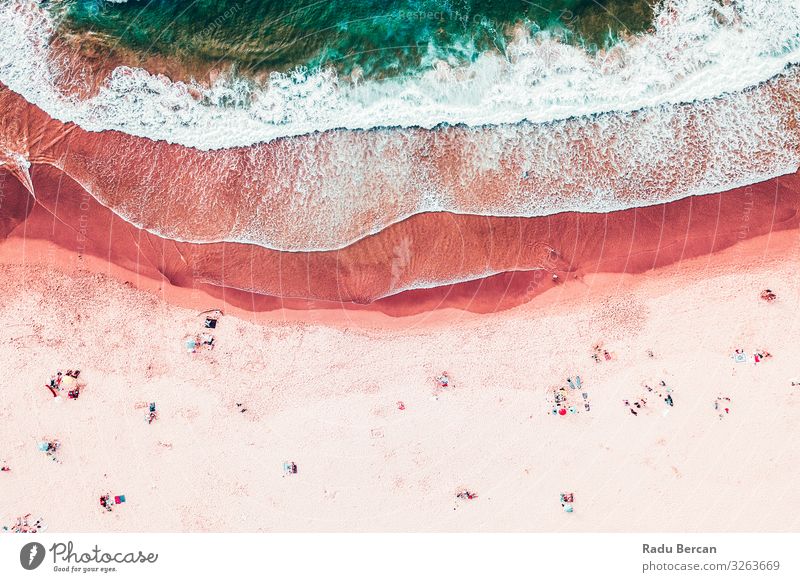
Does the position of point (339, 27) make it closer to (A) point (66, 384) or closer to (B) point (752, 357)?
(A) point (66, 384)

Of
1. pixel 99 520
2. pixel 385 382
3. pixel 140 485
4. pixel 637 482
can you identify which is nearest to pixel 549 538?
pixel 637 482

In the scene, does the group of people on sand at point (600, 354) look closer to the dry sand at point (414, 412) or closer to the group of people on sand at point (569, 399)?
the dry sand at point (414, 412)

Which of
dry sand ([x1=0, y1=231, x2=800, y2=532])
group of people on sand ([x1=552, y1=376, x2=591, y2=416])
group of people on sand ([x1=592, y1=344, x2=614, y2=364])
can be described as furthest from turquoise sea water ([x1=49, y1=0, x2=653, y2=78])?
group of people on sand ([x1=552, y1=376, x2=591, y2=416])

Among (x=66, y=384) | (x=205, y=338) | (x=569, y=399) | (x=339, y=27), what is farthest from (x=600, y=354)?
(x=66, y=384)

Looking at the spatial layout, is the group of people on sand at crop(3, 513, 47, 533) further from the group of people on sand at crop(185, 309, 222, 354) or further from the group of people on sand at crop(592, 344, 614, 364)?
the group of people on sand at crop(592, 344, 614, 364)

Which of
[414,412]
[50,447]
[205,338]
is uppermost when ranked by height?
[205,338]

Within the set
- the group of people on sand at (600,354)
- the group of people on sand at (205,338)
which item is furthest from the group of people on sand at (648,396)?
the group of people on sand at (205,338)
